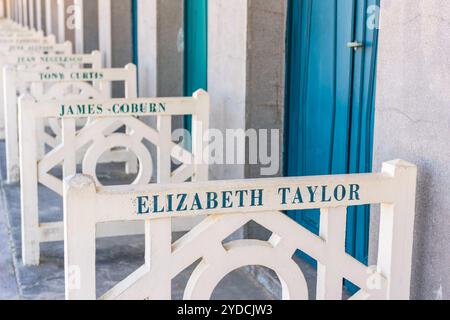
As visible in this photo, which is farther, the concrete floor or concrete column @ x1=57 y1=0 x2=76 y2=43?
concrete column @ x1=57 y1=0 x2=76 y2=43

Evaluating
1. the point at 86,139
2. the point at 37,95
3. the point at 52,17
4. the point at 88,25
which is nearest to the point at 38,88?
the point at 37,95

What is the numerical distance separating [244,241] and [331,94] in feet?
5.86

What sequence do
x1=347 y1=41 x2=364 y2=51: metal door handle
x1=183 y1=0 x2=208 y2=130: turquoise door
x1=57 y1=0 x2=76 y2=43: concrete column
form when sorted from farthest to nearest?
x1=57 y1=0 x2=76 y2=43: concrete column < x1=183 y1=0 x2=208 y2=130: turquoise door < x1=347 y1=41 x2=364 y2=51: metal door handle

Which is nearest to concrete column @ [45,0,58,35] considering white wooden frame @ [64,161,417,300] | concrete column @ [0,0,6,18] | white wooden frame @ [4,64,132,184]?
white wooden frame @ [4,64,132,184]

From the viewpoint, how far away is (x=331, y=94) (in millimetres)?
4105

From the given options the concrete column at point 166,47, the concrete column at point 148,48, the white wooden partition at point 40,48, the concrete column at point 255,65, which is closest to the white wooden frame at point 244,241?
the concrete column at point 255,65

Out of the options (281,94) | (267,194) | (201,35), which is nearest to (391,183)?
(267,194)

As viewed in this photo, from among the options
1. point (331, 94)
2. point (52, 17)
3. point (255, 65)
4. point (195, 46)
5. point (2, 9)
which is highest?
point (2, 9)

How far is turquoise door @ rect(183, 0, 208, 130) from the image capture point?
6.08 m

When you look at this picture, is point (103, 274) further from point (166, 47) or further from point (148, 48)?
point (148, 48)

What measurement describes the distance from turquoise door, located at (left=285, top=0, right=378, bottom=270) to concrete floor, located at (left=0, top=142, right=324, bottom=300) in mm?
486

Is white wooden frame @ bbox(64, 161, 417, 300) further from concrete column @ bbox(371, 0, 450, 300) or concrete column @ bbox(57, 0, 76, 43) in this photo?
concrete column @ bbox(57, 0, 76, 43)

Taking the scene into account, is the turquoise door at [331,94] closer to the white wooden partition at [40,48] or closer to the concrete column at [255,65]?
the concrete column at [255,65]
